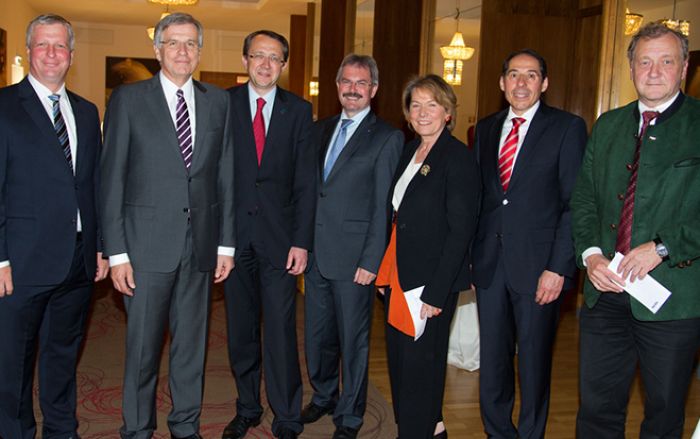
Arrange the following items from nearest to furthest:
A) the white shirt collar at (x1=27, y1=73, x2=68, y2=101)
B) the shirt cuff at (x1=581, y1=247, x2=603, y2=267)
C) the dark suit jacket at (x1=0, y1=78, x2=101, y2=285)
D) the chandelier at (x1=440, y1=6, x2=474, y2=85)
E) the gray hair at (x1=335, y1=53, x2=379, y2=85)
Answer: the shirt cuff at (x1=581, y1=247, x2=603, y2=267)
the dark suit jacket at (x1=0, y1=78, x2=101, y2=285)
the white shirt collar at (x1=27, y1=73, x2=68, y2=101)
the gray hair at (x1=335, y1=53, x2=379, y2=85)
the chandelier at (x1=440, y1=6, x2=474, y2=85)

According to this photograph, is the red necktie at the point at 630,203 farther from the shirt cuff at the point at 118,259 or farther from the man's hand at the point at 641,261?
the shirt cuff at the point at 118,259

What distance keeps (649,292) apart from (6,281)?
2572 mm

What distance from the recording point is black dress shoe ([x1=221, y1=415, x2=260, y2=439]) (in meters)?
3.43

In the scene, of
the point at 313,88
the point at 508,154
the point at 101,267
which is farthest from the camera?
the point at 313,88

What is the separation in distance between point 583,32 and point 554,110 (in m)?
3.21

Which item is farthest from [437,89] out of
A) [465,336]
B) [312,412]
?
[465,336]

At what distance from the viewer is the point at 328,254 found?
3.42 m

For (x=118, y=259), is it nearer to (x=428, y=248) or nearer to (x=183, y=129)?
(x=183, y=129)

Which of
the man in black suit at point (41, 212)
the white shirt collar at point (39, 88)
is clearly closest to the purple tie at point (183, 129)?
the man in black suit at point (41, 212)

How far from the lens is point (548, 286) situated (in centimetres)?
299

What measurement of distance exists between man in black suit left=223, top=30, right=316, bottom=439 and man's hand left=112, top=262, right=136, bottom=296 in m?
0.54

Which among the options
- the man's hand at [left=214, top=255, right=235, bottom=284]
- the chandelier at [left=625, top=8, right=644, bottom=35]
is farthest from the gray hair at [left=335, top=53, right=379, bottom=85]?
the chandelier at [left=625, top=8, right=644, bottom=35]

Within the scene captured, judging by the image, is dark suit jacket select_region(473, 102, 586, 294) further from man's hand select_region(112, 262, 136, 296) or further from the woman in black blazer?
man's hand select_region(112, 262, 136, 296)

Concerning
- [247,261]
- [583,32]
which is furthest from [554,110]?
[583,32]
